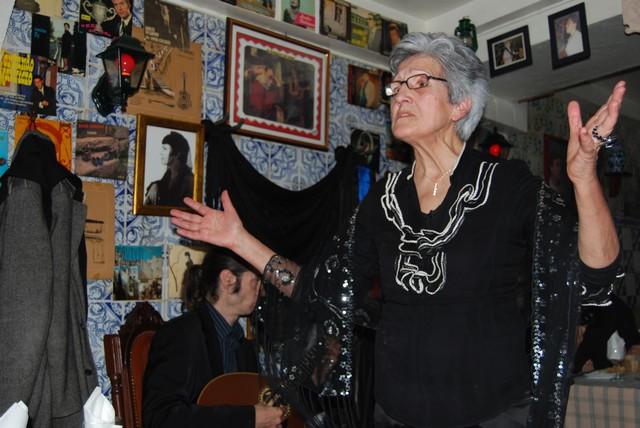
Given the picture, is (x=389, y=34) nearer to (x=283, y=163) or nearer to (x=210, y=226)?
(x=283, y=163)

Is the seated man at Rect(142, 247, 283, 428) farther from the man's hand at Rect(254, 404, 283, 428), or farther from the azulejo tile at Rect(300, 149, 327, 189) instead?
the azulejo tile at Rect(300, 149, 327, 189)

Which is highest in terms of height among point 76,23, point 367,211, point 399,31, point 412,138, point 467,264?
point 399,31

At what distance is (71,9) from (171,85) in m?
0.59

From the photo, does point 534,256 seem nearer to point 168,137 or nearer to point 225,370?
point 225,370

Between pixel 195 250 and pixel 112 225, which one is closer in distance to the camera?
pixel 112 225

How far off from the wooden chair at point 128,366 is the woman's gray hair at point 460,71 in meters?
1.80

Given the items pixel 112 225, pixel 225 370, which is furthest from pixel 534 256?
pixel 112 225

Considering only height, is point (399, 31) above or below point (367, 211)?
above

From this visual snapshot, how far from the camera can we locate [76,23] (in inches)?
120

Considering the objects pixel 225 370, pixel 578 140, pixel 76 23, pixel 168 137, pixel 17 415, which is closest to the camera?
pixel 17 415

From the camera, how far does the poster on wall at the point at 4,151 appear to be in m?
2.75

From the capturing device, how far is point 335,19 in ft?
13.3

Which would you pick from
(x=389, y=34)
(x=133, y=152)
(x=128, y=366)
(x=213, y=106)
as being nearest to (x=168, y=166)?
(x=133, y=152)

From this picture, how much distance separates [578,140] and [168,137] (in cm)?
246
